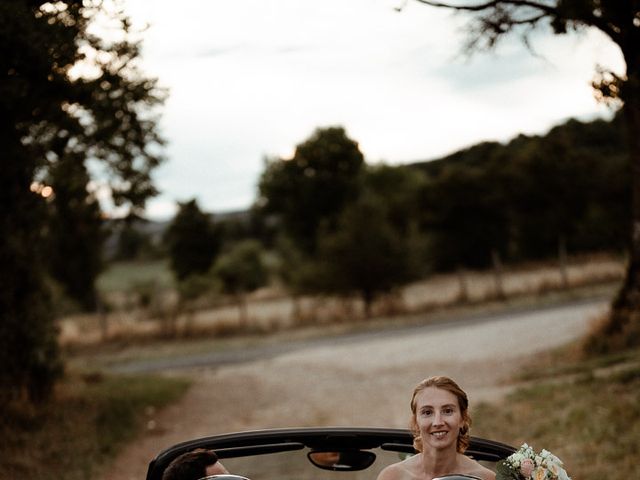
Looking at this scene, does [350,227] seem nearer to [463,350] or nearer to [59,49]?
[463,350]

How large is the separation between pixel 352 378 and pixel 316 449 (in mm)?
13207

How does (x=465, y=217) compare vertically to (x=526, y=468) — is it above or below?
above

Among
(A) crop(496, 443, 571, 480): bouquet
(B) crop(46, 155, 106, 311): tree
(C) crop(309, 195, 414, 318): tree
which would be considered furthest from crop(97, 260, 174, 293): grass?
(A) crop(496, 443, 571, 480): bouquet

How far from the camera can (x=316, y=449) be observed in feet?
10.8

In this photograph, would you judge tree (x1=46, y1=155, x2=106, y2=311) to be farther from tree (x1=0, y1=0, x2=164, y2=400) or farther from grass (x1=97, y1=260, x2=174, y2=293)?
grass (x1=97, y1=260, x2=174, y2=293)

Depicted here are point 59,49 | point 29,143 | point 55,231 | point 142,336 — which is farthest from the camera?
point 142,336

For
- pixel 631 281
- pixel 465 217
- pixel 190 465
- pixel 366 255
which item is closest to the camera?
pixel 190 465

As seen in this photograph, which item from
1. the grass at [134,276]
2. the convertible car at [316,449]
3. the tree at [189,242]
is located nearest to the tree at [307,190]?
the tree at [189,242]

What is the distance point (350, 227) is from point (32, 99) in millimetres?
21741

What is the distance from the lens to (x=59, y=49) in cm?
874

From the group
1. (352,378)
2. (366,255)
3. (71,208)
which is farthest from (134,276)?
(71,208)

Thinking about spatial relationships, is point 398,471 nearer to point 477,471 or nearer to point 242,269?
point 477,471

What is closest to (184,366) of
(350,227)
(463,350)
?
(463,350)

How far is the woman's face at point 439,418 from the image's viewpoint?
9.39ft
